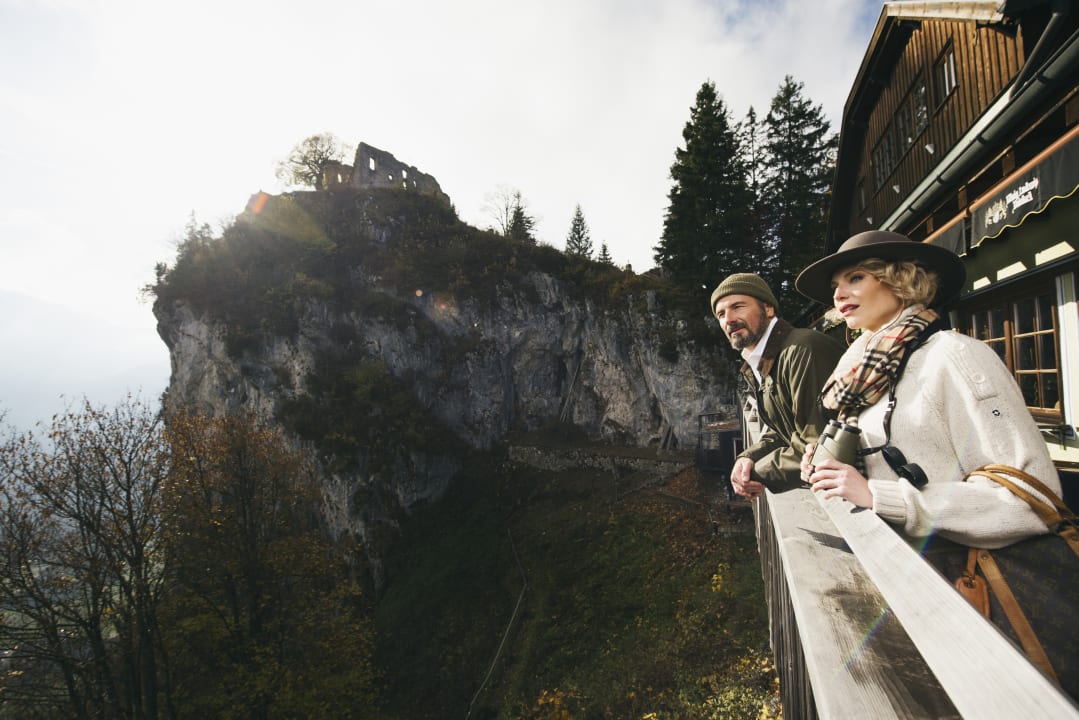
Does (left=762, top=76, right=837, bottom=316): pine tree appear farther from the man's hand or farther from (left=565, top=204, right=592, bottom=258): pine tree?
(left=565, top=204, right=592, bottom=258): pine tree

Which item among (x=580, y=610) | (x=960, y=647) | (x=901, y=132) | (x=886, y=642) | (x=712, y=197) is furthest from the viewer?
(x=712, y=197)

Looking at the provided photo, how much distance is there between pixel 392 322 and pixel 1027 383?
29.2 metres

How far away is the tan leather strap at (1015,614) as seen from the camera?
119 centimetres

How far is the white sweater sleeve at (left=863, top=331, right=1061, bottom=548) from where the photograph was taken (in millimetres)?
1310

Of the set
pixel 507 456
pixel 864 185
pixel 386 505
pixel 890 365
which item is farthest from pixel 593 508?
pixel 890 365

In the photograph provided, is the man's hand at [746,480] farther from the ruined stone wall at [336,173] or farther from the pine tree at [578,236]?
the pine tree at [578,236]

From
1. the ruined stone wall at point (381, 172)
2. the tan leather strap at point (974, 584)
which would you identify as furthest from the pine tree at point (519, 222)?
A: the tan leather strap at point (974, 584)

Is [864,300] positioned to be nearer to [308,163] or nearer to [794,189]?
[794,189]

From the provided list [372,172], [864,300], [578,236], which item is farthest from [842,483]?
[578,236]

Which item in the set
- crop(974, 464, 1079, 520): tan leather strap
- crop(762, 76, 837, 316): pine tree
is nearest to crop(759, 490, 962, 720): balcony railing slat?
crop(974, 464, 1079, 520): tan leather strap

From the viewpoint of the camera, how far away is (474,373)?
3097cm

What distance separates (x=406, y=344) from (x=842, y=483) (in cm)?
2980

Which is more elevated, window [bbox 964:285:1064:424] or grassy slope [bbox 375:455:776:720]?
window [bbox 964:285:1064:424]

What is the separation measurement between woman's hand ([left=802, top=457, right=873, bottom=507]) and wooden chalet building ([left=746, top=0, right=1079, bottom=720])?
0.08 meters
